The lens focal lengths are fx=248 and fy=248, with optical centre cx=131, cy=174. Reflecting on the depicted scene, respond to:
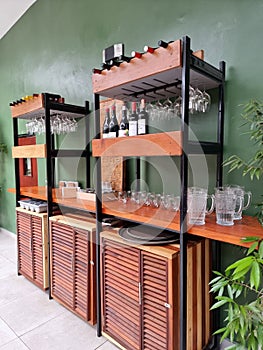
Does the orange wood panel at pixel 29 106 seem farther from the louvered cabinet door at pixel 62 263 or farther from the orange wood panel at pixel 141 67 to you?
the louvered cabinet door at pixel 62 263

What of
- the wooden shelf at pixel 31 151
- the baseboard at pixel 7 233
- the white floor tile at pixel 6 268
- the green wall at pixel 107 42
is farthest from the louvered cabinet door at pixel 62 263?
the baseboard at pixel 7 233

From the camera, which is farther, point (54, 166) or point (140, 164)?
point (54, 166)

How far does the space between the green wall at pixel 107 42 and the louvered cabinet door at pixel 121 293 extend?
3.15 ft

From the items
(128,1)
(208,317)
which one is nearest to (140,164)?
(208,317)

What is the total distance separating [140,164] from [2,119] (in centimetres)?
366

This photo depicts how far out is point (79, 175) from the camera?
327 cm

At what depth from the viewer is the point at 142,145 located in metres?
1.63

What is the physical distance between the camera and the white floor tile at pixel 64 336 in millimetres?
1955

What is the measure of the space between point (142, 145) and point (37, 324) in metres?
1.88

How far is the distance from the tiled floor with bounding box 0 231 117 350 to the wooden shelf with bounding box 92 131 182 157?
151 cm

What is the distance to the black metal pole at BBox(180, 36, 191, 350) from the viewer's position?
139cm

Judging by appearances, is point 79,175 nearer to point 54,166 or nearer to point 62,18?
point 54,166

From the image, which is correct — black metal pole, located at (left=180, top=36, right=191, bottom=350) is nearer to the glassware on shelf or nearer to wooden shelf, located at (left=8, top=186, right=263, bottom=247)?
wooden shelf, located at (left=8, top=186, right=263, bottom=247)

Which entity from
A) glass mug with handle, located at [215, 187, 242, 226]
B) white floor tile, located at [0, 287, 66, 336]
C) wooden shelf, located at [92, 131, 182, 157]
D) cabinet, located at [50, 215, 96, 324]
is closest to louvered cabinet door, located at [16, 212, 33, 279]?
white floor tile, located at [0, 287, 66, 336]
